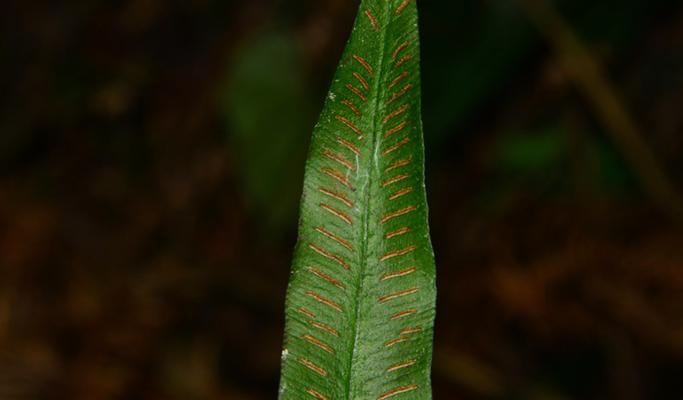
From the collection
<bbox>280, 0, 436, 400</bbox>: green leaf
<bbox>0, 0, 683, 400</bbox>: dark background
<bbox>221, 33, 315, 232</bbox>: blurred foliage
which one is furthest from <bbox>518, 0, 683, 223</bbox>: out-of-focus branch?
<bbox>280, 0, 436, 400</bbox>: green leaf

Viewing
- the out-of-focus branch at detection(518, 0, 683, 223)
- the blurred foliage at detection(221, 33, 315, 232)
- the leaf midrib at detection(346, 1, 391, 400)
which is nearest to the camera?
the leaf midrib at detection(346, 1, 391, 400)

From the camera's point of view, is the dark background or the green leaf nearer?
the green leaf

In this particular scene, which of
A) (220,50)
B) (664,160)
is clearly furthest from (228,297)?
(664,160)

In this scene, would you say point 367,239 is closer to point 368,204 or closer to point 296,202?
point 368,204

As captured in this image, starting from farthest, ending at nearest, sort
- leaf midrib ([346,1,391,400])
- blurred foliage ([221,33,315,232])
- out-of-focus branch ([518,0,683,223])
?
blurred foliage ([221,33,315,232])
out-of-focus branch ([518,0,683,223])
leaf midrib ([346,1,391,400])

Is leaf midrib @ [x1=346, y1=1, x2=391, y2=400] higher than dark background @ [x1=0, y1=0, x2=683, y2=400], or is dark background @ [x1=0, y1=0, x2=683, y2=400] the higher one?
dark background @ [x1=0, y1=0, x2=683, y2=400]

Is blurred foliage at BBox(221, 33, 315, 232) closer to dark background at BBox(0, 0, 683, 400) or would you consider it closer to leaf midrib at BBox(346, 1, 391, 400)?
dark background at BBox(0, 0, 683, 400)

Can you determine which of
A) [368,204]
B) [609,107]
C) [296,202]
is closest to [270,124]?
[296,202]

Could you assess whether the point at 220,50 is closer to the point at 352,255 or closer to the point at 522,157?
the point at 522,157
